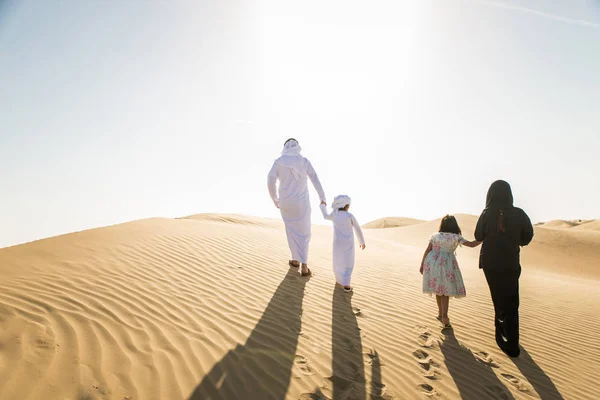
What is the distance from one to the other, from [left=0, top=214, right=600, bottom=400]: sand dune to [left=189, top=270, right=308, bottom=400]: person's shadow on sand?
0.05ft

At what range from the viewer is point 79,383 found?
260 cm

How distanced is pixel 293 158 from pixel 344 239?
187 cm

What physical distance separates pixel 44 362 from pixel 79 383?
470 millimetres

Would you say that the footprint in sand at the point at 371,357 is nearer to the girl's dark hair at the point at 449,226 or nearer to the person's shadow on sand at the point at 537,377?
the person's shadow on sand at the point at 537,377

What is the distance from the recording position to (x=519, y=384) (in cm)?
367

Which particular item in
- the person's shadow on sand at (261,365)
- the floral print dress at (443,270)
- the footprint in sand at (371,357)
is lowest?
the footprint in sand at (371,357)

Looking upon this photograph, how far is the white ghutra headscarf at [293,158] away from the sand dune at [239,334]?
6.57ft

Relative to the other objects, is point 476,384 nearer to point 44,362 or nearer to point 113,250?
point 44,362

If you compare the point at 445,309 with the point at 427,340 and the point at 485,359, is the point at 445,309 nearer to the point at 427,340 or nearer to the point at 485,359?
the point at 427,340

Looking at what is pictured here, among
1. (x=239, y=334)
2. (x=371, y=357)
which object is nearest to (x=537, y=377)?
Answer: (x=371, y=357)

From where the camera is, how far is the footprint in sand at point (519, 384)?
3.58m

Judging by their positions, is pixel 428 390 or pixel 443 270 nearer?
pixel 428 390

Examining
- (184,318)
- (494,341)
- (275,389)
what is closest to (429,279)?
(494,341)

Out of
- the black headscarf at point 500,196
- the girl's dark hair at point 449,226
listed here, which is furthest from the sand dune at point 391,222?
the black headscarf at point 500,196
